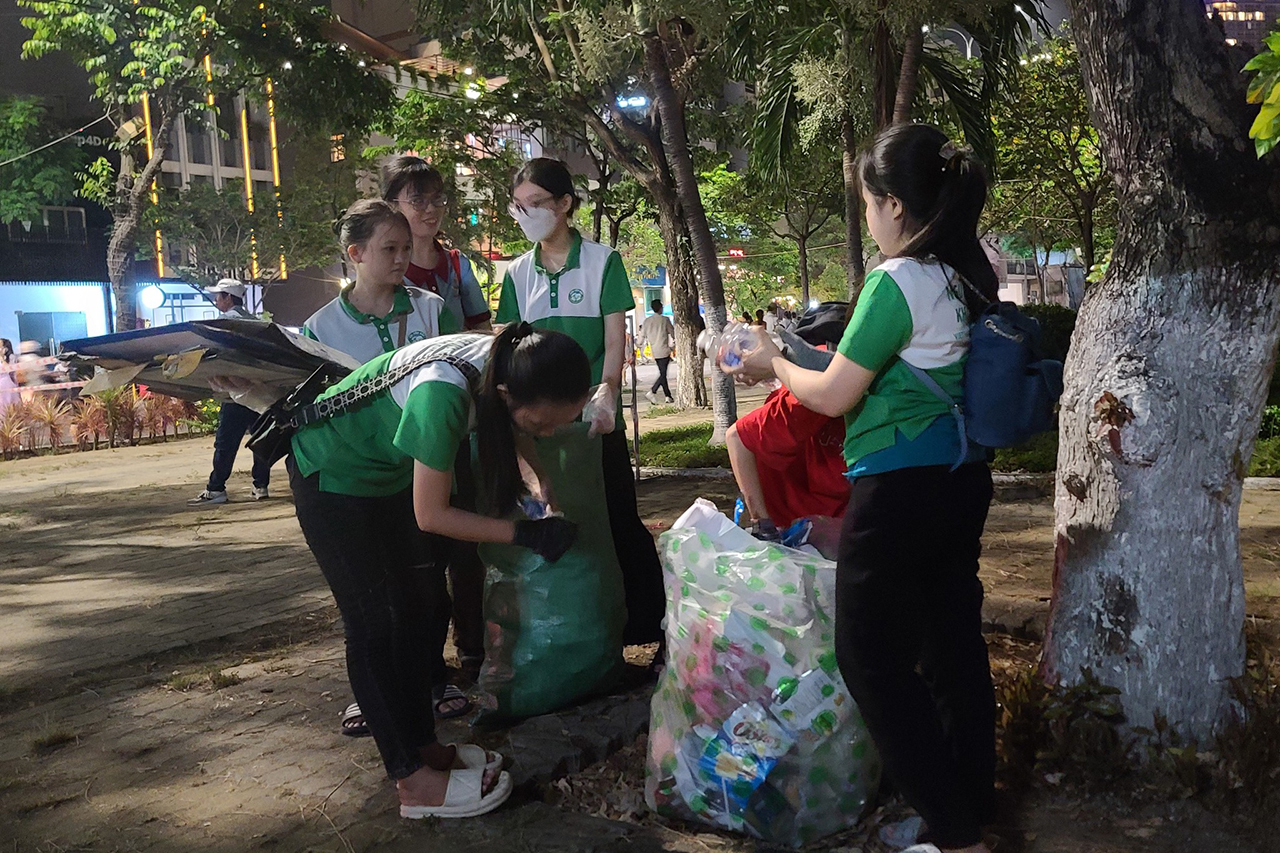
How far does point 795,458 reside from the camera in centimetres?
328

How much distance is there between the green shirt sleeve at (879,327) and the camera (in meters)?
2.43

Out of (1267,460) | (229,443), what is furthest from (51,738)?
(1267,460)

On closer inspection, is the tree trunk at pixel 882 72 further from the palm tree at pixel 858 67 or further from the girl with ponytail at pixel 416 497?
the girl with ponytail at pixel 416 497

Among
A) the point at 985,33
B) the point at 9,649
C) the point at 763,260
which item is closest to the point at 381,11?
the point at 763,260

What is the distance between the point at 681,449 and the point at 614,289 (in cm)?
725

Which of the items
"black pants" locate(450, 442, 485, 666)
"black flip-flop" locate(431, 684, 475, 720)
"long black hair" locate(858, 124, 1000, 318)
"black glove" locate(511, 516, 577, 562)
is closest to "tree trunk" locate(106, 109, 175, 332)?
"black pants" locate(450, 442, 485, 666)

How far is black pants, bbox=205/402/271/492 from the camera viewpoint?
9.16 meters

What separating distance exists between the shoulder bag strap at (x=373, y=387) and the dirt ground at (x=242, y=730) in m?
1.08

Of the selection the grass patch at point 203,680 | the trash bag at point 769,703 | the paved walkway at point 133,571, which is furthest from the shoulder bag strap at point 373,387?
the paved walkway at point 133,571

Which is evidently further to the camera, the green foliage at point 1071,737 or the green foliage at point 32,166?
the green foliage at point 32,166

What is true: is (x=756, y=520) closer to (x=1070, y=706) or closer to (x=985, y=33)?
(x=1070, y=706)

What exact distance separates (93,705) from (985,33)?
9.75 meters

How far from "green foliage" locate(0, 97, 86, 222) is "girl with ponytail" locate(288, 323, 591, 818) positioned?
1182 inches

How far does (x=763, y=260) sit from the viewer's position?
1804 inches
